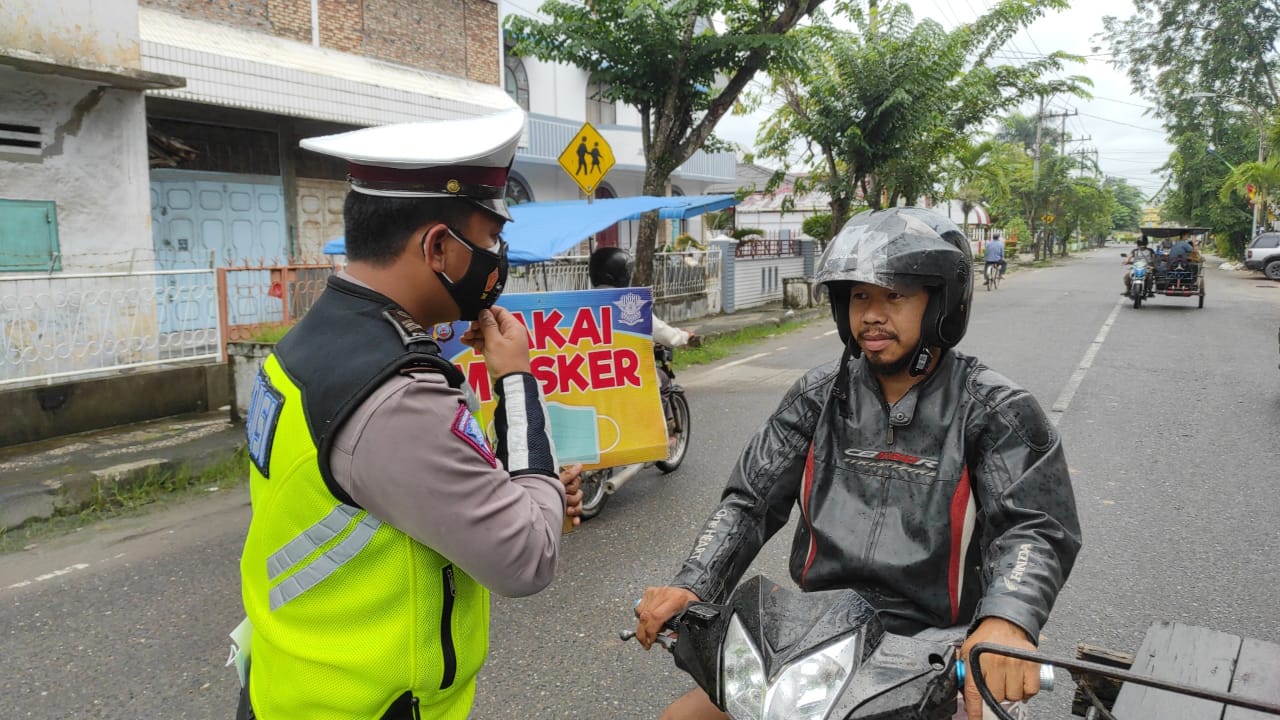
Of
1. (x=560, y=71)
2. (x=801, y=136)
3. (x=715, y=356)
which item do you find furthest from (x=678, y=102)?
(x=560, y=71)

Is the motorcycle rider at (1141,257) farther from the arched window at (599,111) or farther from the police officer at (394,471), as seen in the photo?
the police officer at (394,471)

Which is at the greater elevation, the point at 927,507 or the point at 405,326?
the point at 405,326

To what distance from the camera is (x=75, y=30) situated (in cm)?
812

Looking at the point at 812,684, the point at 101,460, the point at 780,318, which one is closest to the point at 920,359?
the point at 812,684

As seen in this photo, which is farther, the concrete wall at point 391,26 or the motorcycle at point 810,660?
the concrete wall at point 391,26

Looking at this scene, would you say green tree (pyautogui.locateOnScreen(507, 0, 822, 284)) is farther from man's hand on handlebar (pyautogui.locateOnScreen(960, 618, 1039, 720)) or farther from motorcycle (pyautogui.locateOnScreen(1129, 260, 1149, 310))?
motorcycle (pyautogui.locateOnScreen(1129, 260, 1149, 310))

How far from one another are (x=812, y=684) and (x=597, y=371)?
4.18m

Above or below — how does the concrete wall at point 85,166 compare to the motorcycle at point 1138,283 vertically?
above

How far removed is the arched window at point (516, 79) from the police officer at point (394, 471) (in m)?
18.7

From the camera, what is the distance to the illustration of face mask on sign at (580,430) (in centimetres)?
526

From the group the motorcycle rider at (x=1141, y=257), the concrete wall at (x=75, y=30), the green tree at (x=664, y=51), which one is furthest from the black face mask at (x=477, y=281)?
the motorcycle rider at (x=1141, y=257)

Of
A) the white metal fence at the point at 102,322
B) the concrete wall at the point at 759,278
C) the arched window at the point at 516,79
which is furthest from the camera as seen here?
the arched window at the point at 516,79

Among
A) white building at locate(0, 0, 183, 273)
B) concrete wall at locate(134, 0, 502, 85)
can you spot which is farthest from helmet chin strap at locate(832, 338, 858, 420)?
concrete wall at locate(134, 0, 502, 85)

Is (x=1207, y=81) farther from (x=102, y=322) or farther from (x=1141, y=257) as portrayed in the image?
(x=102, y=322)
